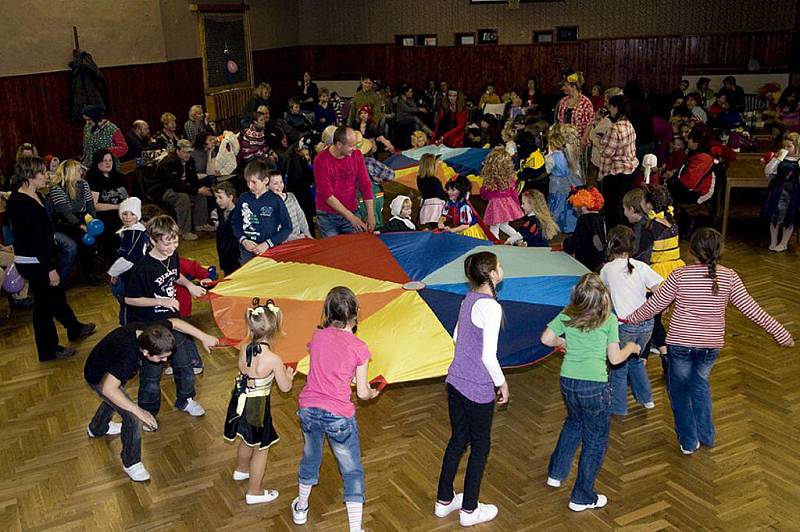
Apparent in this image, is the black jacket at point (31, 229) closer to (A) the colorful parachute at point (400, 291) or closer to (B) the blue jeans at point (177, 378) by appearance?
(B) the blue jeans at point (177, 378)

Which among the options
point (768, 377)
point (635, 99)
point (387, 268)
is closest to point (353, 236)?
point (387, 268)

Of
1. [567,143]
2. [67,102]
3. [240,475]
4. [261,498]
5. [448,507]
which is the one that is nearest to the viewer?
[448,507]

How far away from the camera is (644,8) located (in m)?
16.0

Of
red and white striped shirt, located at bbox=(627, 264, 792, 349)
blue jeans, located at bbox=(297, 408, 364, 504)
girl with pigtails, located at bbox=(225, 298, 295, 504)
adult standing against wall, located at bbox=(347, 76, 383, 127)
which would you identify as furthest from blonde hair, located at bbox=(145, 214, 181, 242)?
adult standing against wall, located at bbox=(347, 76, 383, 127)

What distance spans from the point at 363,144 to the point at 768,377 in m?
4.91

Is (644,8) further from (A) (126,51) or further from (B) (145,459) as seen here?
(B) (145,459)

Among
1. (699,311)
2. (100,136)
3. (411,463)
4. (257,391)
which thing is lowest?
(411,463)

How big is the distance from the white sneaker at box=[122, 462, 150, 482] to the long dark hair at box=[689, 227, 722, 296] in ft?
10.6

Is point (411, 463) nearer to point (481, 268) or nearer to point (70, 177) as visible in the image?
point (481, 268)

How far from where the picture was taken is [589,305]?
3533mm

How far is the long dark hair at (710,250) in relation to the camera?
3936mm

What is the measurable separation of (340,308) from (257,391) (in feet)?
2.22

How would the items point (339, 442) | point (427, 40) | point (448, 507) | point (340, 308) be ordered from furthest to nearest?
point (427, 40) → point (448, 507) → point (339, 442) → point (340, 308)

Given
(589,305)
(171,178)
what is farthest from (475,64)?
(589,305)
